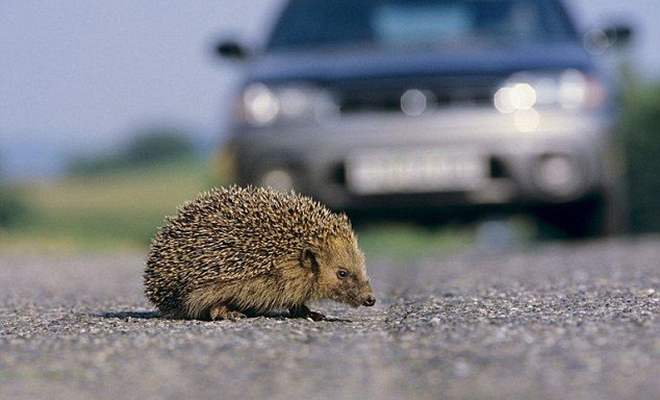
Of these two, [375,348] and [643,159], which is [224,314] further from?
[643,159]

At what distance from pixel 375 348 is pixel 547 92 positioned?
18.7 feet

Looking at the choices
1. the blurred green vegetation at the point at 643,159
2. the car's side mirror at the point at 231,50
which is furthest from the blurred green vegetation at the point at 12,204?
the car's side mirror at the point at 231,50

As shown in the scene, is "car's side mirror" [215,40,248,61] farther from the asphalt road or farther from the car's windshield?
the asphalt road

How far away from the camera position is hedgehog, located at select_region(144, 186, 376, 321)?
6414mm

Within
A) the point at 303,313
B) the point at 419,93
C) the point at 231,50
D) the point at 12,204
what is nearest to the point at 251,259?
the point at 303,313

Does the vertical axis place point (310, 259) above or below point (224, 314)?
above

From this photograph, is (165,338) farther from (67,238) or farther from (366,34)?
(67,238)

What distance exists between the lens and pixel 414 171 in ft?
33.7

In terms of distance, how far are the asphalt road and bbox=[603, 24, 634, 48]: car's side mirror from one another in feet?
13.3

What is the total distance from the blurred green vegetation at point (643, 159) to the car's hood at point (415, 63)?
17.3 m

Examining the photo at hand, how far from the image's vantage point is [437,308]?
6543 millimetres

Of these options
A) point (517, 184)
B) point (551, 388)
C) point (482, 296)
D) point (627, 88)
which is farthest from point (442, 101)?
point (627, 88)

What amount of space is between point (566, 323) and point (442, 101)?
5008mm

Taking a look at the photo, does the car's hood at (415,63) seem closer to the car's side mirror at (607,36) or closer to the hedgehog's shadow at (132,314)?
the car's side mirror at (607,36)
